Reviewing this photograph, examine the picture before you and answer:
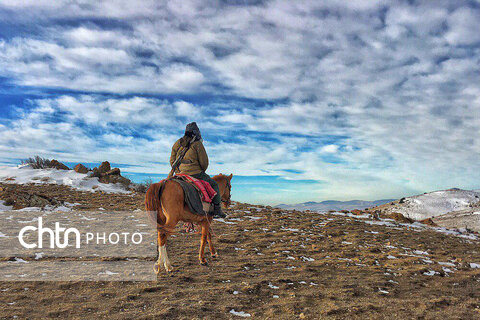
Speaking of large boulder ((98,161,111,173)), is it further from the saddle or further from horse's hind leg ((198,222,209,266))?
the saddle

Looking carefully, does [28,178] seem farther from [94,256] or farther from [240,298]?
[240,298]

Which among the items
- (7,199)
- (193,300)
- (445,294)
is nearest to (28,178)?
(7,199)

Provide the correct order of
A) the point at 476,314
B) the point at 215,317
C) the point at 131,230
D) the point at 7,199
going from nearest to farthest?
the point at 215,317 < the point at 476,314 < the point at 131,230 < the point at 7,199

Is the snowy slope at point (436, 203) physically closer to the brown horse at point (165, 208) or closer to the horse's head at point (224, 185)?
Result: the horse's head at point (224, 185)

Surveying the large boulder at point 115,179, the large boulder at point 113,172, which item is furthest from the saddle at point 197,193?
the large boulder at point 113,172

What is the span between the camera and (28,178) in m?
30.4

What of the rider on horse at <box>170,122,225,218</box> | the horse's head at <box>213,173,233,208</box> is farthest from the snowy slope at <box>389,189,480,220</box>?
the rider on horse at <box>170,122,225,218</box>

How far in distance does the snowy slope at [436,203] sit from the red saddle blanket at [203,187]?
18901 millimetres

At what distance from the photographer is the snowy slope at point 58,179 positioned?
2766 centimetres

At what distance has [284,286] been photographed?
248 inches

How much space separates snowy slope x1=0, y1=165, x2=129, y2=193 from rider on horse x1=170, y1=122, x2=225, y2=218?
69.9 ft

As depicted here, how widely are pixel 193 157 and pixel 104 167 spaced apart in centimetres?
2912

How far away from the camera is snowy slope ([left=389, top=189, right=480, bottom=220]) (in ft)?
69.6

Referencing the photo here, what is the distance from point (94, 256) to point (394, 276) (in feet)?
27.3
